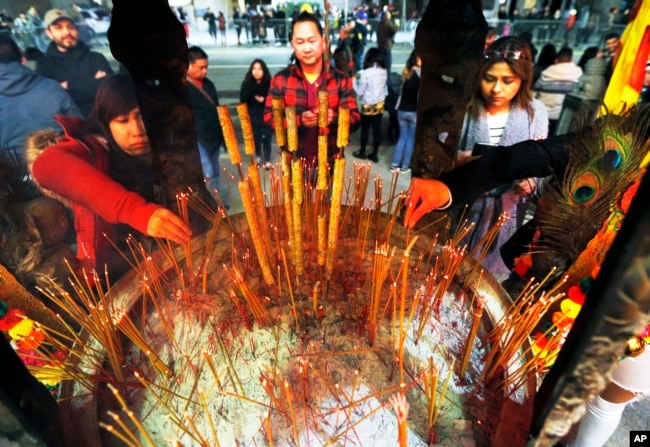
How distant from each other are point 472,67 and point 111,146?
1.65m

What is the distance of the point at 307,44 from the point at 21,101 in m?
1.35

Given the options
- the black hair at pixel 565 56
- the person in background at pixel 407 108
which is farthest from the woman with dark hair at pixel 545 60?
the person in background at pixel 407 108

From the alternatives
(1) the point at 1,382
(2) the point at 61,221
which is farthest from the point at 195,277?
(2) the point at 61,221

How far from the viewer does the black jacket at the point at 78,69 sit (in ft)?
6.54

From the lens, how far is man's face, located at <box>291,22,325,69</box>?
190cm

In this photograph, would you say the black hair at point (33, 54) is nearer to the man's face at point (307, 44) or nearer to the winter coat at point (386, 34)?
the man's face at point (307, 44)

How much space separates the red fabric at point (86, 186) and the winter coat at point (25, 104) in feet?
0.35

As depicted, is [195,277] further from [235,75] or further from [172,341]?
[235,75]

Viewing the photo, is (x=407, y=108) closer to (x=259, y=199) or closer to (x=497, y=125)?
(x=497, y=125)

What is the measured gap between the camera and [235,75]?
4.57 meters

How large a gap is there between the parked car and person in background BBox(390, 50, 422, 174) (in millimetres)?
2176

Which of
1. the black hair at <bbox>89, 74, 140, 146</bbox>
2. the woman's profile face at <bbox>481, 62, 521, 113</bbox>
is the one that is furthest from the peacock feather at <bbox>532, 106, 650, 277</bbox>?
the black hair at <bbox>89, 74, 140, 146</bbox>

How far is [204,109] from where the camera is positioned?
2.57 m

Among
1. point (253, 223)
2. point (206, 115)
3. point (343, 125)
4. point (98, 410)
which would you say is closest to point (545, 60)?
point (206, 115)
